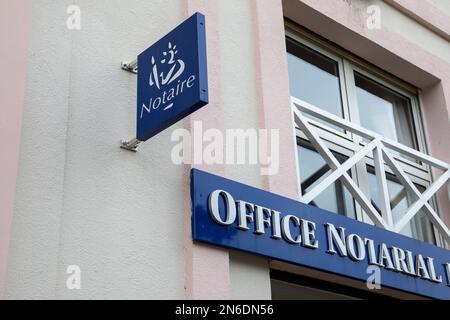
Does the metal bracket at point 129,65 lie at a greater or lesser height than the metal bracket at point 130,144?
greater

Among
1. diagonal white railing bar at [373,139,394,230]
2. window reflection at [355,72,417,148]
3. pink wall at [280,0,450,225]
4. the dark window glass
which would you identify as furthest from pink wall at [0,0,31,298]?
window reflection at [355,72,417,148]

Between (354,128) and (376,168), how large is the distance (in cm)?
41

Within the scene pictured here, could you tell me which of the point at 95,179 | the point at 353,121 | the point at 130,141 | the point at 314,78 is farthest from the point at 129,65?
the point at 353,121

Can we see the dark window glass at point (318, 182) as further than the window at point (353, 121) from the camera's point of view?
No

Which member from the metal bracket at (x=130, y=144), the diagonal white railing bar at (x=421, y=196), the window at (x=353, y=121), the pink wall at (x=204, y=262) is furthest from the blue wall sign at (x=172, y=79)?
the diagonal white railing bar at (x=421, y=196)

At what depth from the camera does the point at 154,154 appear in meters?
5.37

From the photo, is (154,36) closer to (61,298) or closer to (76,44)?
(76,44)

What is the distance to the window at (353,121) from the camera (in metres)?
7.07

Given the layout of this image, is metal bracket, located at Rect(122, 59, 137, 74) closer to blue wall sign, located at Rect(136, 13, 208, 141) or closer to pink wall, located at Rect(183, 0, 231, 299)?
blue wall sign, located at Rect(136, 13, 208, 141)

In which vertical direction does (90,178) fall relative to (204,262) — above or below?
above

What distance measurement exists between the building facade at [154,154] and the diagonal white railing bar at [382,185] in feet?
0.05

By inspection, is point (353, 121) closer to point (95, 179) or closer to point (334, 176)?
point (334, 176)

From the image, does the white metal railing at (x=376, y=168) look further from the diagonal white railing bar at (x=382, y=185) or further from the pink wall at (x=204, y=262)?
the pink wall at (x=204, y=262)
